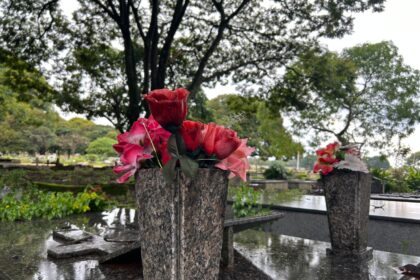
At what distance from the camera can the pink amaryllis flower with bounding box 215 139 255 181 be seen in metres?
1.77

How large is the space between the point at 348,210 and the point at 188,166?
3.25m

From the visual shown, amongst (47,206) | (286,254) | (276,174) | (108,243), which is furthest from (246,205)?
(276,174)

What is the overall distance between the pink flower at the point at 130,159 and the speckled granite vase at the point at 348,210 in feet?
10.3

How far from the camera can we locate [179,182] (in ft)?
5.49

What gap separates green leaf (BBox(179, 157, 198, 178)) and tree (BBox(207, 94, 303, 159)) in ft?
1.69

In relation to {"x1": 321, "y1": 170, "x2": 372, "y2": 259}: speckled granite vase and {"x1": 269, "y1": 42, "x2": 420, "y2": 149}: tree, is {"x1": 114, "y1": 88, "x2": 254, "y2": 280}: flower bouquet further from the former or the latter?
{"x1": 269, "y1": 42, "x2": 420, "y2": 149}: tree

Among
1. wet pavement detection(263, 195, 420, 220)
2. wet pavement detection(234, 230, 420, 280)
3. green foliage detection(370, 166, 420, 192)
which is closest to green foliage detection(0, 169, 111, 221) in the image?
wet pavement detection(234, 230, 420, 280)

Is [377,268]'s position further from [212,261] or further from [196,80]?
[196,80]

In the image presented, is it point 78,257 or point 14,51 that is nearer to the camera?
point 78,257

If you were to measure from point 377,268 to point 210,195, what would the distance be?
9.70ft

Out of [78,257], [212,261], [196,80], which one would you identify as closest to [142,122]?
[212,261]

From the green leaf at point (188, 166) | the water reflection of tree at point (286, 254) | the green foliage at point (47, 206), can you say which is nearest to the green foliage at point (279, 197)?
the water reflection of tree at point (286, 254)

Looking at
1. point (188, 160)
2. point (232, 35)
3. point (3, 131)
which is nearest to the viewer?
point (188, 160)

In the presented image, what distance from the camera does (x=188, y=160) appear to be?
1.63 meters
